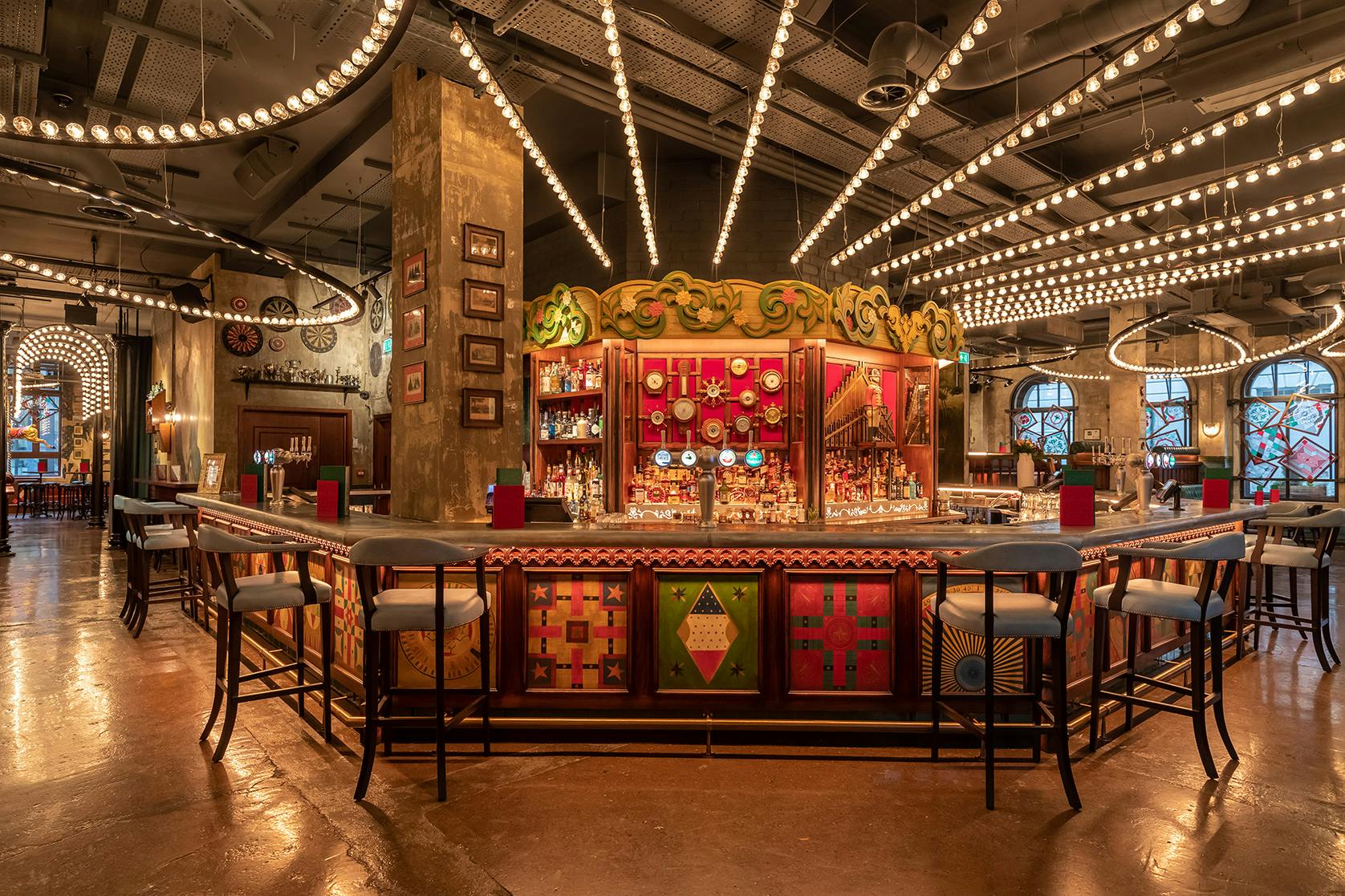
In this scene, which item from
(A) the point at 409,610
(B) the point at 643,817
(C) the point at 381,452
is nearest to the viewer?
(B) the point at 643,817

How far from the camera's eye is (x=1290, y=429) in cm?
1557

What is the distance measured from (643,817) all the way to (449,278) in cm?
364

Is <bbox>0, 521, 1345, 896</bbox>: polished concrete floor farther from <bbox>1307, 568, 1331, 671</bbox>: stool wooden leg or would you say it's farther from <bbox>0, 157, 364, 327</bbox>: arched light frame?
<bbox>0, 157, 364, 327</bbox>: arched light frame

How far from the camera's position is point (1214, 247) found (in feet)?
23.4

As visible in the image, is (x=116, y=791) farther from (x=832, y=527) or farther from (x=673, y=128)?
(x=673, y=128)

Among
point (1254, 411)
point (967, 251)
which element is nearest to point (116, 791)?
point (967, 251)

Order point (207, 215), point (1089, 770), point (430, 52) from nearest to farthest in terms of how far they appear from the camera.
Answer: point (1089, 770) → point (430, 52) → point (207, 215)

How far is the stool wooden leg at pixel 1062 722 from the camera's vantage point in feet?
10.5

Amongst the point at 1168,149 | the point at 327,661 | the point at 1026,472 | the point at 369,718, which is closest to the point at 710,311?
the point at 1026,472

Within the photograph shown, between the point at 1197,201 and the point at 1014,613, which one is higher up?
the point at 1197,201

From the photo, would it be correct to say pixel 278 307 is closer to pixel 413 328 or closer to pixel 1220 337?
pixel 413 328

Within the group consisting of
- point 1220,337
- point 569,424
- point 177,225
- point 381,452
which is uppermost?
point 177,225

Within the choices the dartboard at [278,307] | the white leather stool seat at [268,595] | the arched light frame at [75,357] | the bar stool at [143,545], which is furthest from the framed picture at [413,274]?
the arched light frame at [75,357]

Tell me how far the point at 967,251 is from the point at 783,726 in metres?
8.60
